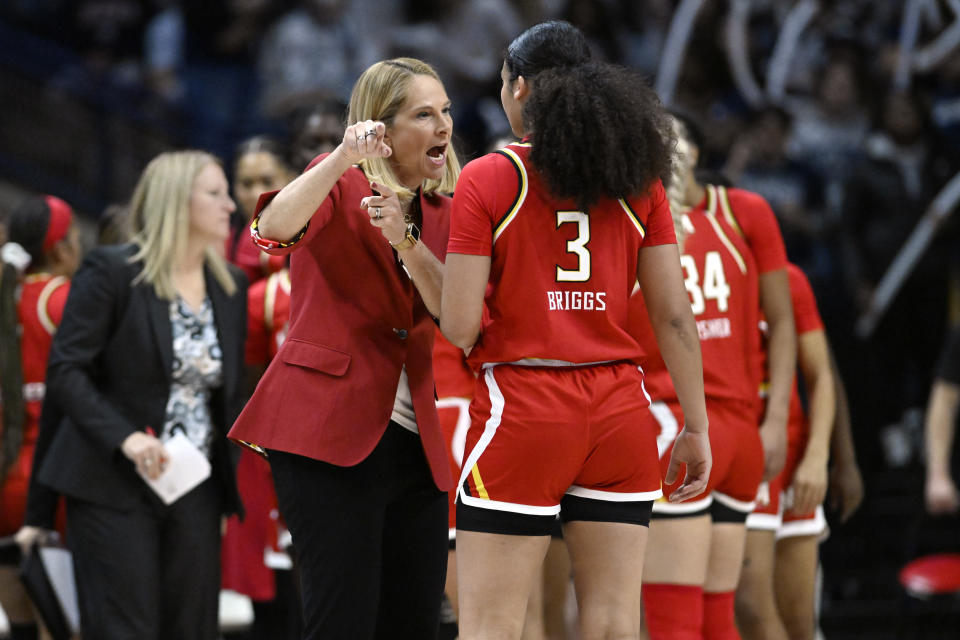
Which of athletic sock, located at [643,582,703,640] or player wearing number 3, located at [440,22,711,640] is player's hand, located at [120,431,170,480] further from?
athletic sock, located at [643,582,703,640]

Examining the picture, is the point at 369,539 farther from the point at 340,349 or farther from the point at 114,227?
the point at 114,227

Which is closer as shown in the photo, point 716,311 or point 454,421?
point 716,311

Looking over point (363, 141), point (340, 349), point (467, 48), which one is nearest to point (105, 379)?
point (340, 349)

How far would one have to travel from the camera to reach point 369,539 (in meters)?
3.24

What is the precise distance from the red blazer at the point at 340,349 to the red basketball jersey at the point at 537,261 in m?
0.37

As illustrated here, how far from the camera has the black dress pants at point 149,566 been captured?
4.14 meters

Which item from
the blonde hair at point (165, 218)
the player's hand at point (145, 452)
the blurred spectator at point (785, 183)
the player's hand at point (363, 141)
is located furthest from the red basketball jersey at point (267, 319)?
the blurred spectator at point (785, 183)

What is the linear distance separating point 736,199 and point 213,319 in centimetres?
188

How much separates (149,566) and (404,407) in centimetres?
133

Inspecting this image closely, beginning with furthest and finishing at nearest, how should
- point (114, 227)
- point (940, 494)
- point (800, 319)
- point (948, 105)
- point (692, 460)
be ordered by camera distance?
point (948, 105) < point (114, 227) < point (940, 494) < point (800, 319) < point (692, 460)

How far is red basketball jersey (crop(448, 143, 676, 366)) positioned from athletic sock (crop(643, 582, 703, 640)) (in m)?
1.18

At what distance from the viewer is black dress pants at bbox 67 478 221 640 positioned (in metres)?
4.14

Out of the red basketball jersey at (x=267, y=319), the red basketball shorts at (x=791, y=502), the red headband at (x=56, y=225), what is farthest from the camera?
the red headband at (x=56, y=225)

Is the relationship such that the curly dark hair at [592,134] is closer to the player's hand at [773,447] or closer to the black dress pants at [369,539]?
the black dress pants at [369,539]
